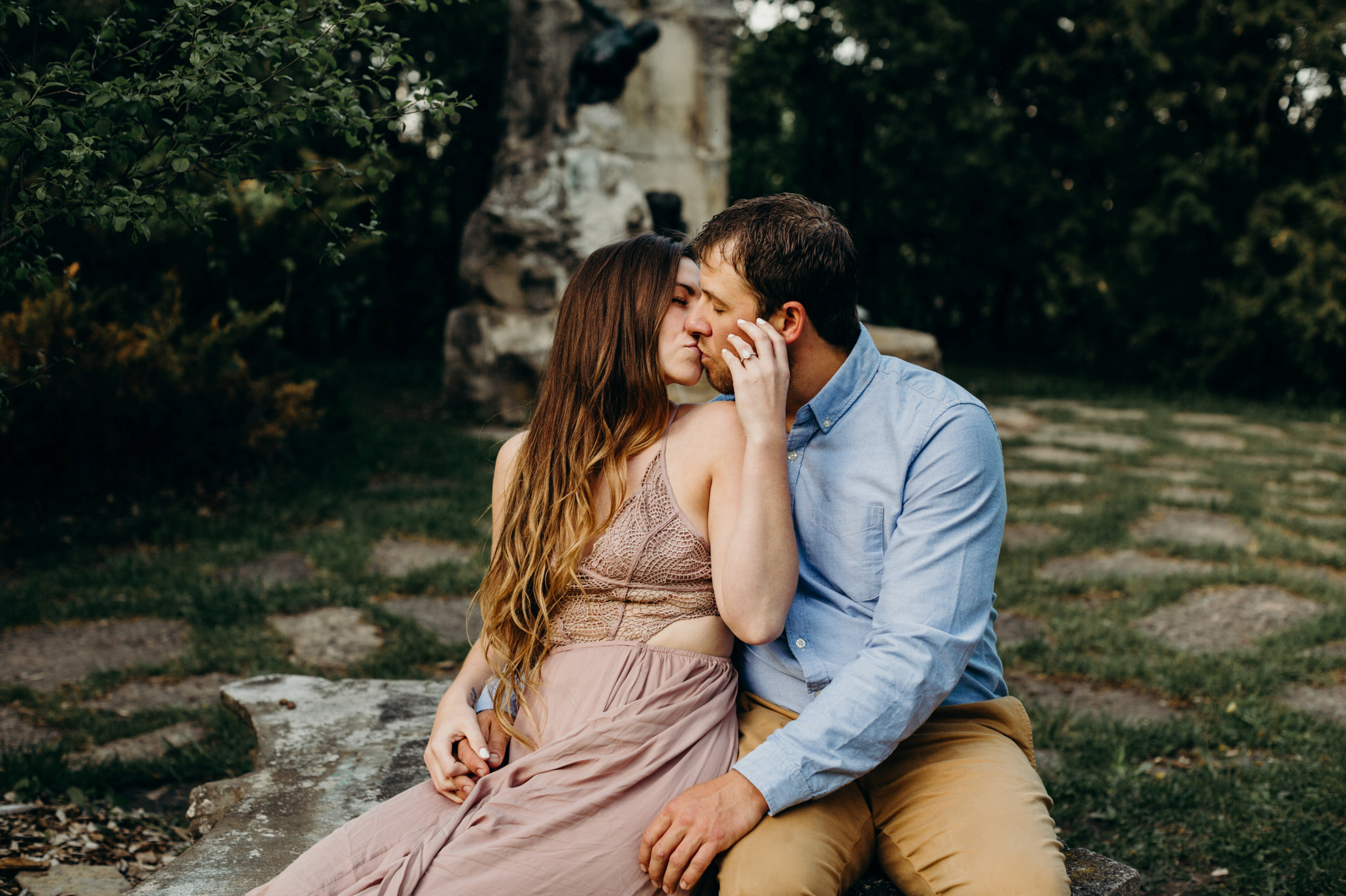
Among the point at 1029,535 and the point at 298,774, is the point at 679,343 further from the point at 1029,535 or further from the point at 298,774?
the point at 1029,535

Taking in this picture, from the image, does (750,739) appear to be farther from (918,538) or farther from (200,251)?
(200,251)

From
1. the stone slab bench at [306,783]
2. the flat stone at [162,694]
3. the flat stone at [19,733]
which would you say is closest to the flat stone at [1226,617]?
the stone slab bench at [306,783]

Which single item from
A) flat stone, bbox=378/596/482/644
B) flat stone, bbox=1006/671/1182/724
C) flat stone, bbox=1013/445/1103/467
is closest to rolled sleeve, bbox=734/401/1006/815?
flat stone, bbox=1006/671/1182/724

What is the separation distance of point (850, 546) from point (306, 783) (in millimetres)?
1377

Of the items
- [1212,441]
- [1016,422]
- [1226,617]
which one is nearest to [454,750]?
[1226,617]

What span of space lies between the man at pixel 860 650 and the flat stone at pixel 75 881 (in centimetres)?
149

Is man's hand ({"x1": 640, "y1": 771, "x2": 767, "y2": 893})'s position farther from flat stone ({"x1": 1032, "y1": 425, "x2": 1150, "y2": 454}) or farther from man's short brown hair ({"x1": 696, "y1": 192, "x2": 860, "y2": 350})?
flat stone ({"x1": 1032, "y1": 425, "x2": 1150, "y2": 454})

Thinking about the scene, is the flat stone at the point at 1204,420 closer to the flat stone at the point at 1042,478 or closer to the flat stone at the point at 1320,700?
the flat stone at the point at 1042,478

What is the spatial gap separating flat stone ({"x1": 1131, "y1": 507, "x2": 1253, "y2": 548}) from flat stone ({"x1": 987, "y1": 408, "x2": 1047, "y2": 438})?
2327 millimetres

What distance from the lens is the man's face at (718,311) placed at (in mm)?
1958

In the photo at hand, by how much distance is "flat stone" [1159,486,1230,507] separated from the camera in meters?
6.29

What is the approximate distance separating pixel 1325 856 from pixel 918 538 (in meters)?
1.63

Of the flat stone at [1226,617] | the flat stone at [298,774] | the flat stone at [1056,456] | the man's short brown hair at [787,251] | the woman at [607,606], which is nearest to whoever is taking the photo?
the woman at [607,606]

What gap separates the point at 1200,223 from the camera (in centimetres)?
1180
